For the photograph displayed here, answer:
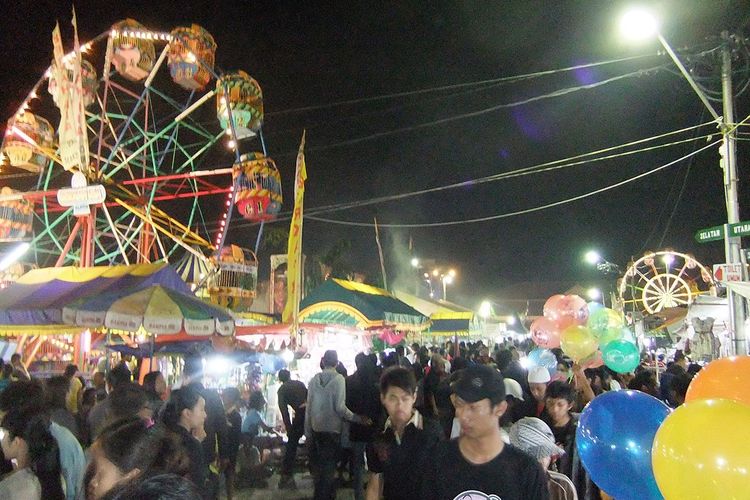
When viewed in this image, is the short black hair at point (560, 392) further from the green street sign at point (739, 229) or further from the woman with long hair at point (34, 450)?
the green street sign at point (739, 229)

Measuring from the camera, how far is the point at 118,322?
766cm

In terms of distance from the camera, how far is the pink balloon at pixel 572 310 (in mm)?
10732

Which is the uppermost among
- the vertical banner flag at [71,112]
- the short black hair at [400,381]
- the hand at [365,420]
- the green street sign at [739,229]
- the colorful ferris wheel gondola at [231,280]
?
the vertical banner flag at [71,112]

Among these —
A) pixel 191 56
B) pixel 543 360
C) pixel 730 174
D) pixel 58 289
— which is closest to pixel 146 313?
pixel 58 289

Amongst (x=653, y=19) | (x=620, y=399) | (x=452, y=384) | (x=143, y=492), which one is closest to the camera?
(x=143, y=492)

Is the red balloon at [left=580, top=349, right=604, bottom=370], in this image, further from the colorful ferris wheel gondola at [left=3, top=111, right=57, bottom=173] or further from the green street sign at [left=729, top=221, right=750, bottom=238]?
the colorful ferris wheel gondola at [left=3, top=111, right=57, bottom=173]

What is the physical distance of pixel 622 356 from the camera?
8.48m

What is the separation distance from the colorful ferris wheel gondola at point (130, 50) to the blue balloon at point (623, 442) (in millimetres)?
13552

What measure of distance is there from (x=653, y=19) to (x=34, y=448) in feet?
28.6

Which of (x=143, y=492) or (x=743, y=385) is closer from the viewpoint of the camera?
(x=143, y=492)

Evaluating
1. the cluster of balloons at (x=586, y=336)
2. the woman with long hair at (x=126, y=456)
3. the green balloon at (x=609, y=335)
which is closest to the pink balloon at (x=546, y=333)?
the cluster of balloons at (x=586, y=336)

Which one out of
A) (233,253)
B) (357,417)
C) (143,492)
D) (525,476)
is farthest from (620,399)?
(233,253)

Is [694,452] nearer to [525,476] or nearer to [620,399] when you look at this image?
[525,476]

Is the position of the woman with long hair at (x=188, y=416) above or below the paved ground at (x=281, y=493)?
above
